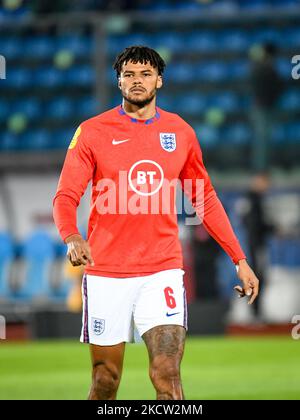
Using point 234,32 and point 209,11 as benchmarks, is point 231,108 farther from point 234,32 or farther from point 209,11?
point 209,11

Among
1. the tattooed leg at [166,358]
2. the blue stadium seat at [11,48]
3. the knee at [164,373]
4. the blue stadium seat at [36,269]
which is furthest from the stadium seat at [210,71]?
the knee at [164,373]

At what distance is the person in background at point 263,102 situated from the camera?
18469 millimetres

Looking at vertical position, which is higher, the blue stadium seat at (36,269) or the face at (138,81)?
the blue stadium seat at (36,269)

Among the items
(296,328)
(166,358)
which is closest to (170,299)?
(166,358)

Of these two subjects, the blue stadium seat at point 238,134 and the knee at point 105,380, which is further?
the blue stadium seat at point 238,134

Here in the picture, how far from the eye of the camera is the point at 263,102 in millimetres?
18750

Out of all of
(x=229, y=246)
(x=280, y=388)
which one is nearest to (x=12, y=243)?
(x=280, y=388)

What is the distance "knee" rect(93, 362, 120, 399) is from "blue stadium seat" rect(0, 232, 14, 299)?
12633mm

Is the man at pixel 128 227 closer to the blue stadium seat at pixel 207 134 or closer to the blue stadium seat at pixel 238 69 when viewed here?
the blue stadium seat at pixel 207 134

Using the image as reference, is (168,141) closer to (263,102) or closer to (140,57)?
(140,57)

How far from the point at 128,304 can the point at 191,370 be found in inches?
256

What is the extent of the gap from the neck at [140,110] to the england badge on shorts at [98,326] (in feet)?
3.90

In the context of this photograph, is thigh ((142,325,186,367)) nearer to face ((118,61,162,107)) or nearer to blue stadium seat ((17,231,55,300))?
face ((118,61,162,107))

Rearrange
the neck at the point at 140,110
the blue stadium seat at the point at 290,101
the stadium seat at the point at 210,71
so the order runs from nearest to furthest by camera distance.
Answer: the neck at the point at 140,110 < the blue stadium seat at the point at 290,101 < the stadium seat at the point at 210,71
